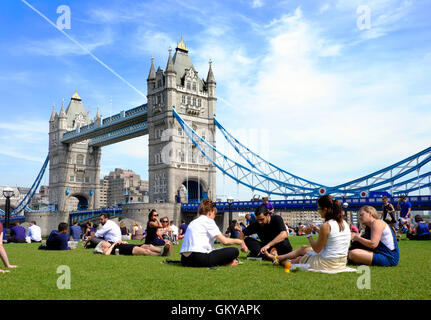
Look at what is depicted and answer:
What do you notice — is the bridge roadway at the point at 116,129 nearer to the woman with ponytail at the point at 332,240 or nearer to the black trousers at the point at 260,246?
the black trousers at the point at 260,246

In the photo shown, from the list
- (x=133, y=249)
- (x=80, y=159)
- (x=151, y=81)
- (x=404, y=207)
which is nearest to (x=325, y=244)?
(x=133, y=249)

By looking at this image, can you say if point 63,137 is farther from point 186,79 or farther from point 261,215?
point 261,215

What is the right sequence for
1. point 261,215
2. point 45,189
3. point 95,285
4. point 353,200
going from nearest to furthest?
point 95,285
point 261,215
point 353,200
point 45,189

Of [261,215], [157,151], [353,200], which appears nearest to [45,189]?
[157,151]

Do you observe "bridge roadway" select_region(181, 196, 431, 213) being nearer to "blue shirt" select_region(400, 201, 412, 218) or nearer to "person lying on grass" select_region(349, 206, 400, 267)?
"blue shirt" select_region(400, 201, 412, 218)

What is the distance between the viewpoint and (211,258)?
23.1 feet

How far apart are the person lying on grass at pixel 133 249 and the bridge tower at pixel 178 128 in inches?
1482

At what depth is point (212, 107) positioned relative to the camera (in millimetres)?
53531

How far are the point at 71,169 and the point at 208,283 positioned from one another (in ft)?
229

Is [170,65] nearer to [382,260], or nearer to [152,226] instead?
[152,226]

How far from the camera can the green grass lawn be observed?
475cm

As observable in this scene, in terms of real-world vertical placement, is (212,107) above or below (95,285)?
above

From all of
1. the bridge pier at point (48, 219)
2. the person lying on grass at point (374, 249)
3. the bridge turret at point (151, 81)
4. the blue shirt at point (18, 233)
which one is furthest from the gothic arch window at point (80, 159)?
the person lying on grass at point (374, 249)
